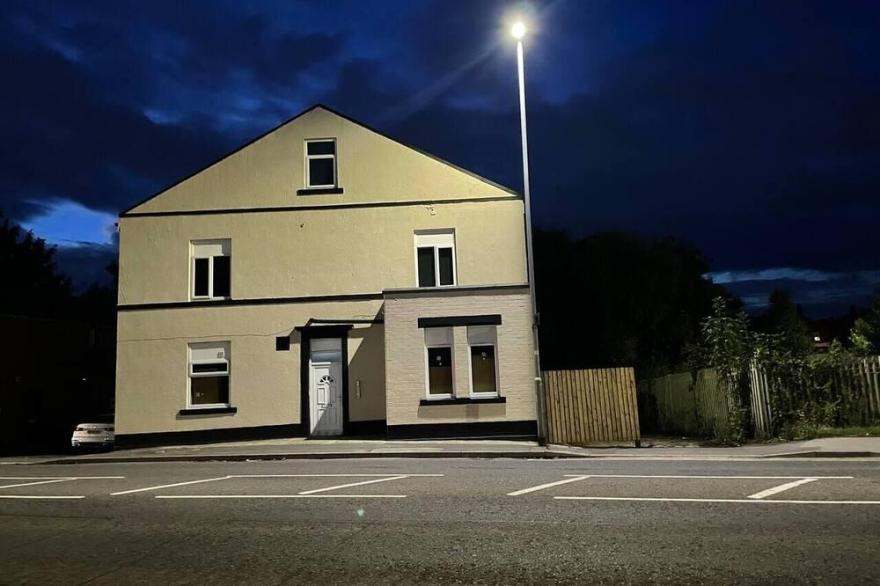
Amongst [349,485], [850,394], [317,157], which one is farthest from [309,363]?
[850,394]

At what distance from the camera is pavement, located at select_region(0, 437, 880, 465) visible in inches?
562

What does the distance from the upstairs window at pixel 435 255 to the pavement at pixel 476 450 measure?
17.7ft

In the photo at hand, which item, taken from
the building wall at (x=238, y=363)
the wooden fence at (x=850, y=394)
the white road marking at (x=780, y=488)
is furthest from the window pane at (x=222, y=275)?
the white road marking at (x=780, y=488)

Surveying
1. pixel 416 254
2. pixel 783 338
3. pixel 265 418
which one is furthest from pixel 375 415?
pixel 783 338

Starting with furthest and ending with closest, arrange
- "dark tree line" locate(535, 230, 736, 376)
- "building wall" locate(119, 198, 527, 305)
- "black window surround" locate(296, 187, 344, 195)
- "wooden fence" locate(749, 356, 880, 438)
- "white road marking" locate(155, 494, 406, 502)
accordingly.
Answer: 1. "dark tree line" locate(535, 230, 736, 376)
2. "black window surround" locate(296, 187, 344, 195)
3. "building wall" locate(119, 198, 527, 305)
4. "wooden fence" locate(749, 356, 880, 438)
5. "white road marking" locate(155, 494, 406, 502)

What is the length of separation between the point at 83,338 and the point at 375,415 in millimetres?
16722

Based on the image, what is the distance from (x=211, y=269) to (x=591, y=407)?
11930 mm

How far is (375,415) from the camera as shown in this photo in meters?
20.9

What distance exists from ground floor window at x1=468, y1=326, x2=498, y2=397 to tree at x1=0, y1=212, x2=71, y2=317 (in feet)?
97.3

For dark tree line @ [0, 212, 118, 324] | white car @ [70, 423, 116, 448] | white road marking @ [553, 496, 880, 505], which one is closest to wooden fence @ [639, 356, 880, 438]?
white road marking @ [553, 496, 880, 505]

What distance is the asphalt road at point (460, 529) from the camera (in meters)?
5.54

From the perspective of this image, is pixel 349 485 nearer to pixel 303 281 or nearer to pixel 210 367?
pixel 303 281

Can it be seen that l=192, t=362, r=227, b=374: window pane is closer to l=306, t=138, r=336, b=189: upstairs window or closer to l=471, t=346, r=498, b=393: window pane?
l=306, t=138, r=336, b=189: upstairs window

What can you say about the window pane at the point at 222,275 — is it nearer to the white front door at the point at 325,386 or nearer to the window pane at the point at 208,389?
the window pane at the point at 208,389
